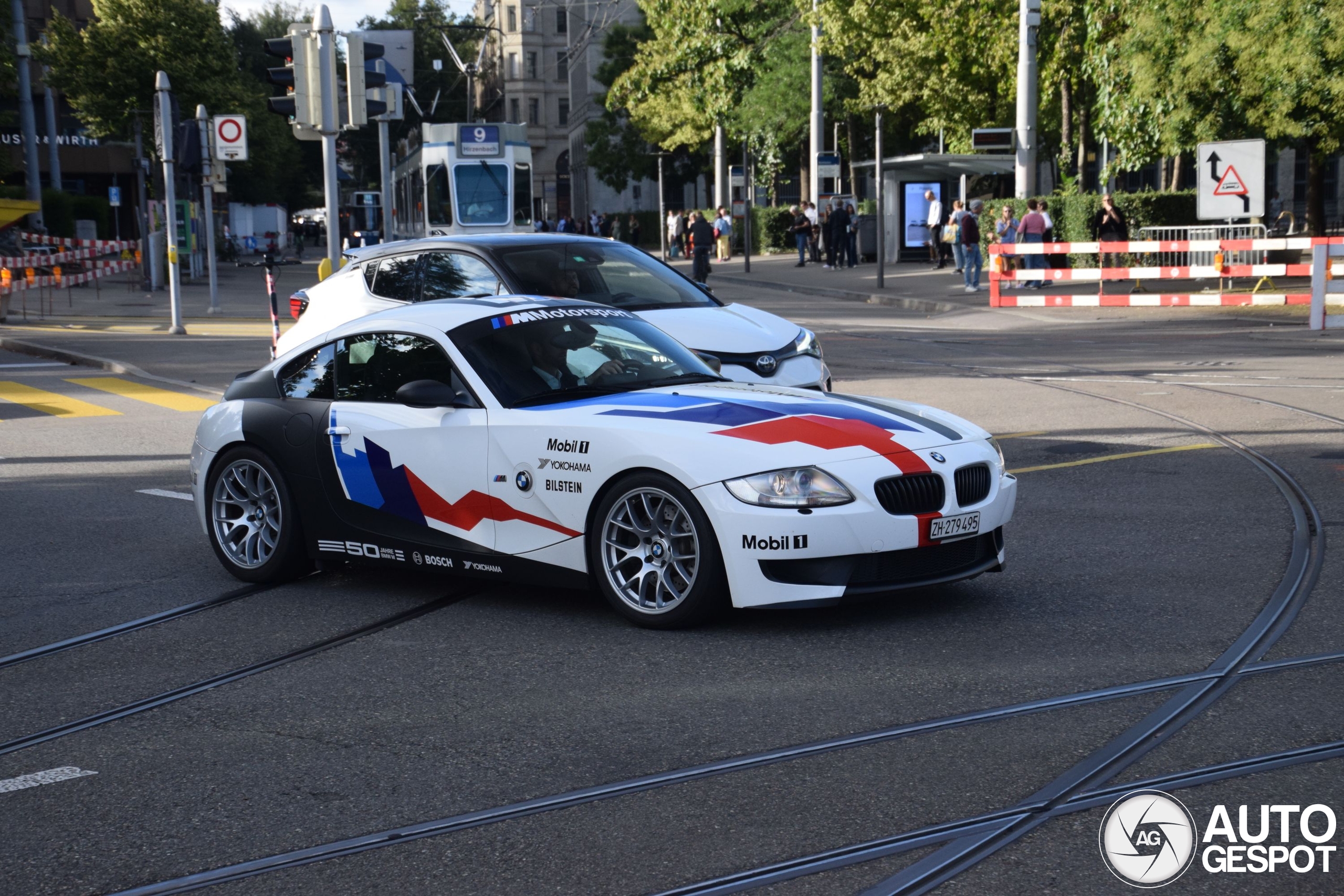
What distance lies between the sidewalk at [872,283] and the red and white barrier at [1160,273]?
99cm

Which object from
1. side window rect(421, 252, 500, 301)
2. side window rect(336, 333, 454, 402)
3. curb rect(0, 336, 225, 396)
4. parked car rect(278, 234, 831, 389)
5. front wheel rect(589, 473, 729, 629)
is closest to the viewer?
front wheel rect(589, 473, 729, 629)

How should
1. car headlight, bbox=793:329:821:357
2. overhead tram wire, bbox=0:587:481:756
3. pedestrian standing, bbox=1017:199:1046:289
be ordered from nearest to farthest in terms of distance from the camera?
overhead tram wire, bbox=0:587:481:756 → car headlight, bbox=793:329:821:357 → pedestrian standing, bbox=1017:199:1046:289

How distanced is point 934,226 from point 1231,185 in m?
13.4

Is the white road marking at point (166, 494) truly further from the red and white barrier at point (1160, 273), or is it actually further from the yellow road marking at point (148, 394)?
the red and white barrier at point (1160, 273)

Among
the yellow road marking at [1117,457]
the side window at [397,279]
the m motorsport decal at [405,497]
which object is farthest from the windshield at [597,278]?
the m motorsport decal at [405,497]

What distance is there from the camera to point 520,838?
421cm

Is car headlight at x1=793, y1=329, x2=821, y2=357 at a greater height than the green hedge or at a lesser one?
lesser

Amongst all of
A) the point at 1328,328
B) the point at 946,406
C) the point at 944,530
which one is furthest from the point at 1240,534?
the point at 1328,328

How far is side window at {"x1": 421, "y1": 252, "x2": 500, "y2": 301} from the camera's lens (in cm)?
1216

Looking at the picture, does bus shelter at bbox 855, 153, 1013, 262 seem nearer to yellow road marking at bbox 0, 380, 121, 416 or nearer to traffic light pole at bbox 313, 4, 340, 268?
traffic light pole at bbox 313, 4, 340, 268

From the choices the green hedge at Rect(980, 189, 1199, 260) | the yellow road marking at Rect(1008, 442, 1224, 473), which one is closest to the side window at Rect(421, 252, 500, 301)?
the yellow road marking at Rect(1008, 442, 1224, 473)

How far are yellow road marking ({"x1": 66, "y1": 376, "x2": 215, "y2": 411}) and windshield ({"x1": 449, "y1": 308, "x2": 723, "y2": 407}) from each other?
295 inches

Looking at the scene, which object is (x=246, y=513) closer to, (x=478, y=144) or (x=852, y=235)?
(x=478, y=144)

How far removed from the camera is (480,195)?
35.1m
